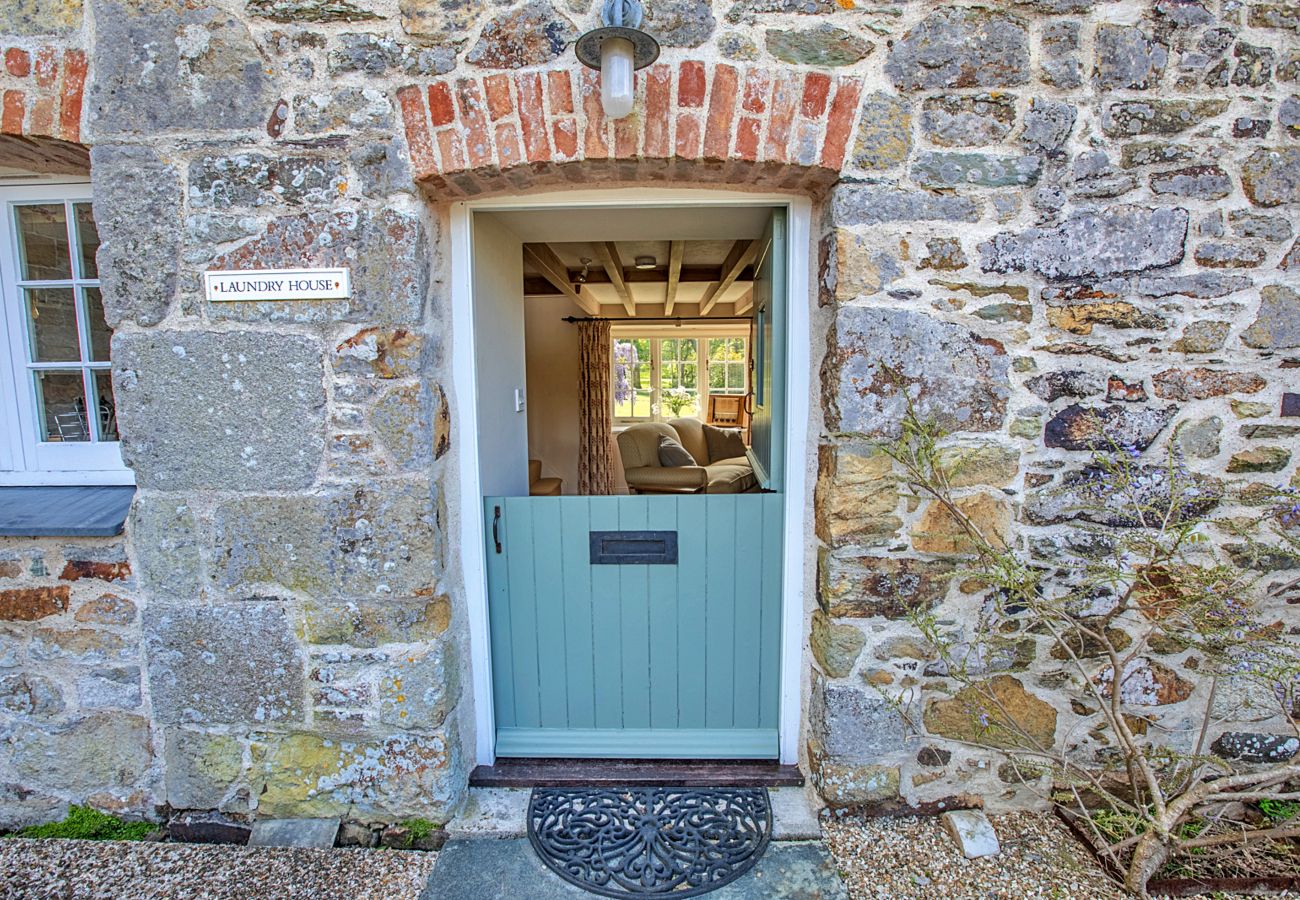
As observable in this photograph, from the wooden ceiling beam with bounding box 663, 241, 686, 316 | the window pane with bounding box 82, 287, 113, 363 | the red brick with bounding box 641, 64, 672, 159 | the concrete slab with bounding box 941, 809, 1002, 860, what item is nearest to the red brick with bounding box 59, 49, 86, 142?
the window pane with bounding box 82, 287, 113, 363

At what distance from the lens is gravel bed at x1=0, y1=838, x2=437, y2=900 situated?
1812mm

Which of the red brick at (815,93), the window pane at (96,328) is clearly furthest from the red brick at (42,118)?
the red brick at (815,93)

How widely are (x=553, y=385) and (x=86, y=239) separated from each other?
15.5ft

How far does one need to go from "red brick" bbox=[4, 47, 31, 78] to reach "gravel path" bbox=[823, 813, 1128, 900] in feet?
10.9

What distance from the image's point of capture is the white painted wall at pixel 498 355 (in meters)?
2.19

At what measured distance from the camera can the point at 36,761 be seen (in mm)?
2041

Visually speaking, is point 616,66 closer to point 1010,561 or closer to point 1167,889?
point 1010,561

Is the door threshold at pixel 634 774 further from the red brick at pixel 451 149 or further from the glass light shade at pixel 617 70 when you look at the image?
the glass light shade at pixel 617 70

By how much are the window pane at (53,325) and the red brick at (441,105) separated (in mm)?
1620

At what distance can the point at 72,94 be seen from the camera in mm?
1729

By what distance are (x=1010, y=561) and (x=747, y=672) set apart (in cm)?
103

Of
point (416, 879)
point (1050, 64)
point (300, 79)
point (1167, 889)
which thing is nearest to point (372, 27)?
point (300, 79)

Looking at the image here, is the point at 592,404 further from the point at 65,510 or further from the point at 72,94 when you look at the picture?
the point at 72,94

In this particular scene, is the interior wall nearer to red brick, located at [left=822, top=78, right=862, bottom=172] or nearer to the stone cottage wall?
the stone cottage wall
